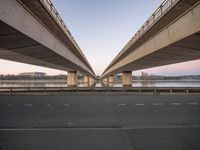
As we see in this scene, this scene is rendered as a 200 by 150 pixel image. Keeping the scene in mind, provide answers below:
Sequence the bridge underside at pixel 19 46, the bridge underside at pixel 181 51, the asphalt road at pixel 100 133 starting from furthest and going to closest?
the bridge underside at pixel 181 51 → the bridge underside at pixel 19 46 → the asphalt road at pixel 100 133

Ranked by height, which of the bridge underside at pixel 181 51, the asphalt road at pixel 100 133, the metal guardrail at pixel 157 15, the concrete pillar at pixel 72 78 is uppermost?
the metal guardrail at pixel 157 15

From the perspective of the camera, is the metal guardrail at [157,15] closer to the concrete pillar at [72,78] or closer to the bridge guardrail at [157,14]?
the bridge guardrail at [157,14]

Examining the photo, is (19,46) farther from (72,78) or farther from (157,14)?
(72,78)

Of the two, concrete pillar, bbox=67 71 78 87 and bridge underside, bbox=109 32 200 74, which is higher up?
bridge underside, bbox=109 32 200 74

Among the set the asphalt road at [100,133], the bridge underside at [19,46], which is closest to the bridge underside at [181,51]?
the asphalt road at [100,133]

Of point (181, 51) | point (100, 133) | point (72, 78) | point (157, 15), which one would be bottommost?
point (100, 133)

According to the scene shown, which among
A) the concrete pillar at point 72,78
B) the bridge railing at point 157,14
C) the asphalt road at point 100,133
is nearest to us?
the asphalt road at point 100,133

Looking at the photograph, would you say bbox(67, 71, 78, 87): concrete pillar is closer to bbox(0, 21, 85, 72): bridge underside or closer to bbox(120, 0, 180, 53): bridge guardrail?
bbox(0, 21, 85, 72): bridge underside

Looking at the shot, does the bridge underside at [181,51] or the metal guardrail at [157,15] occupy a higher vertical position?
the metal guardrail at [157,15]

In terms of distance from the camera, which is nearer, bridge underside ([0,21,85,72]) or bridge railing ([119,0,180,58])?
bridge underside ([0,21,85,72])

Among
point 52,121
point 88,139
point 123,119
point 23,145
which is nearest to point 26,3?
point 52,121

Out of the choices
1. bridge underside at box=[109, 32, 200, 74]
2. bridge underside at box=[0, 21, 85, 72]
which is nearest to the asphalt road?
bridge underside at box=[0, 21, 85, 72]

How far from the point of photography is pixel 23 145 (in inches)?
212

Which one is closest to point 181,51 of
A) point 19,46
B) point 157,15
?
point 157,15
